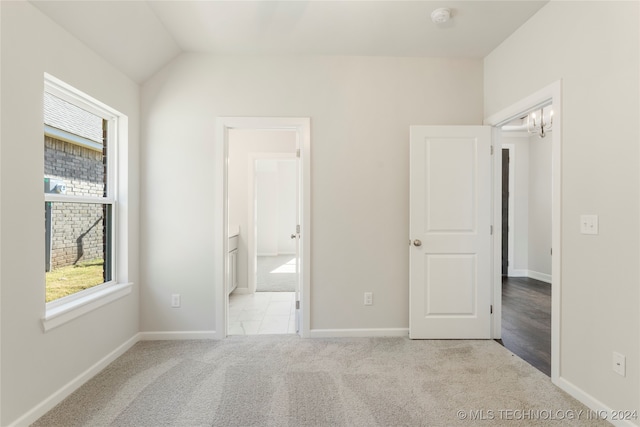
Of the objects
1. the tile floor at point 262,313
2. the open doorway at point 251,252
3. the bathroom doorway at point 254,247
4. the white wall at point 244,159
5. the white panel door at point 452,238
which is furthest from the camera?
the white wall at point 244,159

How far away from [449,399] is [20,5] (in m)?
3.40

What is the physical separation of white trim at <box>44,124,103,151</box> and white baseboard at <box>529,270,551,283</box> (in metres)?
6.32

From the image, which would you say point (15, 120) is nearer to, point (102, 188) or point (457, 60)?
point (102, 188)

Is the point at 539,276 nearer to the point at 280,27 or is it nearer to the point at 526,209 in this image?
the point at 526,209

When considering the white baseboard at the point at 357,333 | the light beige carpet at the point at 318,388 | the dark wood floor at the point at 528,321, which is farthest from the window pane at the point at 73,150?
the dark wood floor at the point at 528,321

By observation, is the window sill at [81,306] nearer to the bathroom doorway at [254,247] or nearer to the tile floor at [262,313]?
the bathroom doorway at [254,247]

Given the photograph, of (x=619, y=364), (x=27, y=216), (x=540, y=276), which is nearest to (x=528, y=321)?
(x=619, y=364)

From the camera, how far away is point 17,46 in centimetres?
163

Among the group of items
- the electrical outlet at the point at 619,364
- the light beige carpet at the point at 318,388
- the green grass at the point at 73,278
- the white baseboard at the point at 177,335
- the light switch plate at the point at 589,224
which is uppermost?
the light switch plate at the point at 589,224

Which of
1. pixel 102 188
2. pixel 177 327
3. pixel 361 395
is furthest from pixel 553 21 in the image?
pixel 177 327

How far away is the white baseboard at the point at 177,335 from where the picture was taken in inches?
110

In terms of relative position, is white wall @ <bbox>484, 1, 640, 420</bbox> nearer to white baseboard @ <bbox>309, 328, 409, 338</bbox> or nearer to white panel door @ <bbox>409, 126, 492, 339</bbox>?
white panel door @ <bbox>409, 126, 492, 339</bbox>

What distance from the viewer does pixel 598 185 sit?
5.85 feet

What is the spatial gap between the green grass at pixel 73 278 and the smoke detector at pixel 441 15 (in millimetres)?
3245
